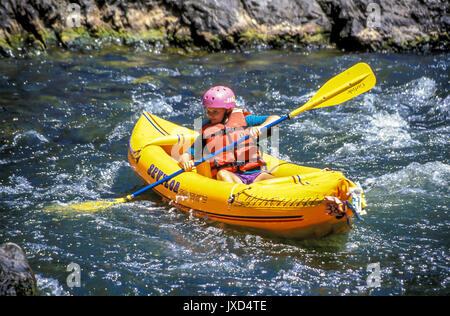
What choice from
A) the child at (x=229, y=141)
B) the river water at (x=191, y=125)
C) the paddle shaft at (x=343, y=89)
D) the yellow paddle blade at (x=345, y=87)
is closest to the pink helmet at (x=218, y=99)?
the child at (x=229, y=141)

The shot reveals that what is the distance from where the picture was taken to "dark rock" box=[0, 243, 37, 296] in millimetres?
2879

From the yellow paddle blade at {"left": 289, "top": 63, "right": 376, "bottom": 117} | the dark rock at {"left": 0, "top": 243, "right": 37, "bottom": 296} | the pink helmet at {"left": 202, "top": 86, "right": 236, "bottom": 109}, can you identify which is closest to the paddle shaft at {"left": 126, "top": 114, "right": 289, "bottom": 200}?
the yellow paddle blade at {"left": 289, "top": 63, "right": 376, "bottom": 117}

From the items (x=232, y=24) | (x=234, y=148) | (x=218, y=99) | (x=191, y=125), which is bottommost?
(x=191, y=125)

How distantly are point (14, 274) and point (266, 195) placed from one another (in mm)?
1889

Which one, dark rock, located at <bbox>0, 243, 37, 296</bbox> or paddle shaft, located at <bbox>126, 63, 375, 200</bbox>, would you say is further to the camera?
paddle shaft, located at <bbox>126, 63, 375, 200</bbox>

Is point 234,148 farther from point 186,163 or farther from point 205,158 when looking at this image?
point 186,163

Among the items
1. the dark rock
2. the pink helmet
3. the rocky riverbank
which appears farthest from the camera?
the rocky riverbank

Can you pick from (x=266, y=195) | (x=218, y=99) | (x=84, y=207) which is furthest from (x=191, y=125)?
(x=266, y=195)

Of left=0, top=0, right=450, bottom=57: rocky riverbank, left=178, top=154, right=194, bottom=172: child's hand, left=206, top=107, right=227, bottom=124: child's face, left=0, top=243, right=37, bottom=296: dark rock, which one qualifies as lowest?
left=0, top=243, right=37, bottom=296: dark rock

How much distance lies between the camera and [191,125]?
6727mm

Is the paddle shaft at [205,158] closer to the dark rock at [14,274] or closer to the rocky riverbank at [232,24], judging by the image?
the dark rock at [14,274]

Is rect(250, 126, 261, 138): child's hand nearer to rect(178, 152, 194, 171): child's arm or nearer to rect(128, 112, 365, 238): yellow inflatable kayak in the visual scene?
rect(128, 112, 365, 238): yellow inflatable kayak

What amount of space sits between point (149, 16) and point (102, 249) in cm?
672
